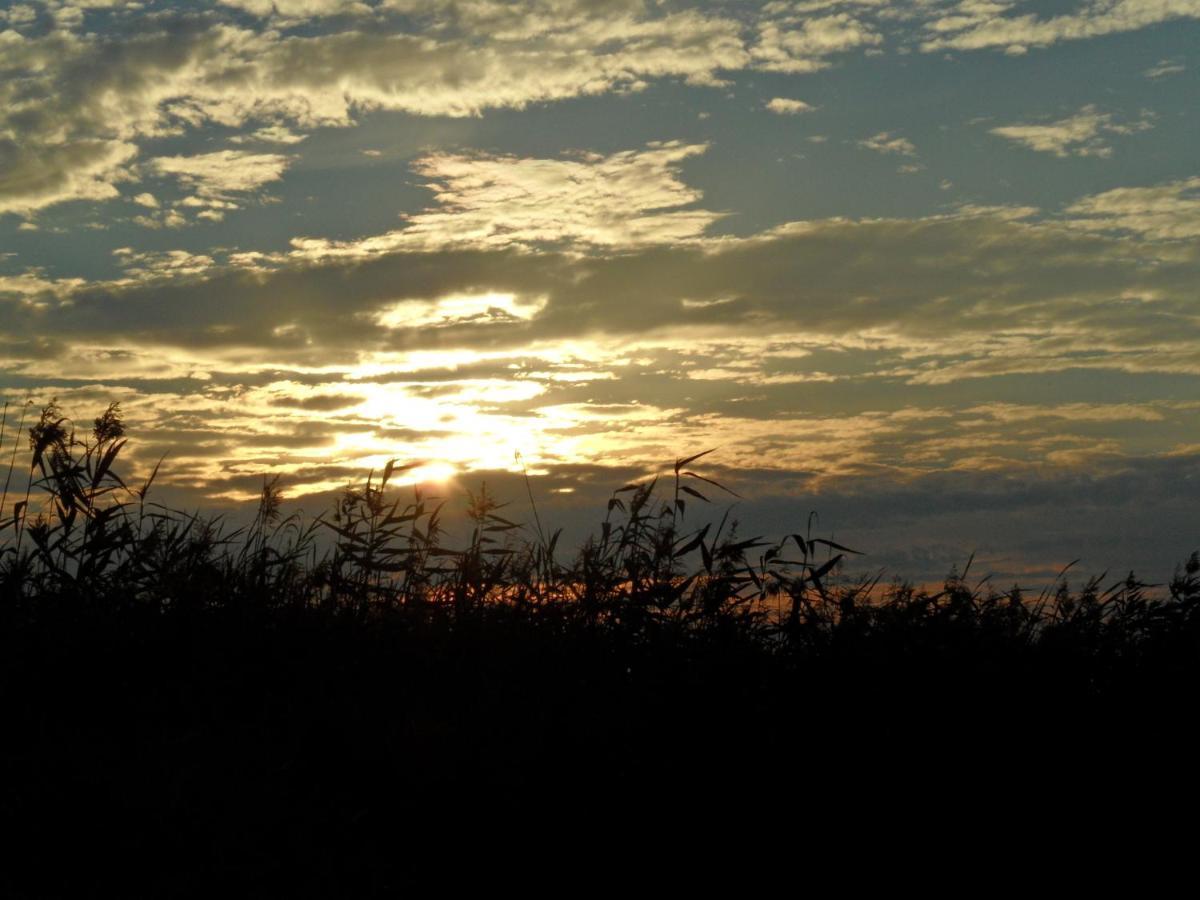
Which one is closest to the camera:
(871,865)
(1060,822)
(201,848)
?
(201,848)

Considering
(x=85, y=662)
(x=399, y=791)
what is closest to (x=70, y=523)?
(x=85, y=662)

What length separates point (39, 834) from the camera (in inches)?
183

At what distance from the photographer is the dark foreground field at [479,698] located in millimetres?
4797

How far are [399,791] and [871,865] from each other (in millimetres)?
2177

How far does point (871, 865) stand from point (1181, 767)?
80.6 inches

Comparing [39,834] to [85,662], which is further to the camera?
[85,662]

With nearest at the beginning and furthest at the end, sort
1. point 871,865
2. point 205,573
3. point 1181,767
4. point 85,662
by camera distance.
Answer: point 871,865 < point 1181,767 < point 85,662 < point 205,573

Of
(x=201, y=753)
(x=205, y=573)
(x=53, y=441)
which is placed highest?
(x=53, y=441)

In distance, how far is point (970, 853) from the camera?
5133 millimetres

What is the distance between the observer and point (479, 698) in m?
5.91

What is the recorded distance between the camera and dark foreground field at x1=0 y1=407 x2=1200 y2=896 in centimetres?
480

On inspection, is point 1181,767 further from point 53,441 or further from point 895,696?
point 53,441

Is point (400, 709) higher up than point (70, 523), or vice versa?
point (70, 523)

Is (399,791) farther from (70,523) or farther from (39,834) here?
(70,523)
